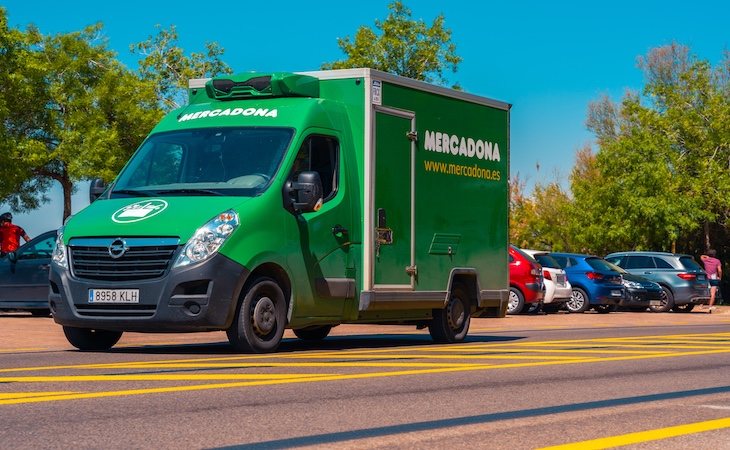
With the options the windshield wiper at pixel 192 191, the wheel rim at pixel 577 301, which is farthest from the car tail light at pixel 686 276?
the windshield wiper at pixel 192 191

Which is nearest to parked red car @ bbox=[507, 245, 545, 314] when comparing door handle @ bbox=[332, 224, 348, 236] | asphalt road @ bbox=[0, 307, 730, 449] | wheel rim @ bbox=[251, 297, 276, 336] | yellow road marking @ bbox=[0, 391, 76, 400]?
asphalt road @ bbox=[0, 307, 730, 449]

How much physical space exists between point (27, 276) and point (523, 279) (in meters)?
10.9

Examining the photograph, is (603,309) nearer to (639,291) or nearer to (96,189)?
(639,291)

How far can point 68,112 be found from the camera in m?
52.0

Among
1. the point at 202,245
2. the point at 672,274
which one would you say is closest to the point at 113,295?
the point at 202,245

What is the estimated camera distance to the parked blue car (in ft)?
105

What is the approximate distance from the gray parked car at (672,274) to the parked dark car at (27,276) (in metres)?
19.1

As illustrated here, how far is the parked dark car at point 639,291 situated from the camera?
3369cm

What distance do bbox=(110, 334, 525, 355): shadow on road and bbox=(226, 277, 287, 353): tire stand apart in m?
0.56

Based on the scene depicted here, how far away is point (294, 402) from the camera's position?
8.31 meters

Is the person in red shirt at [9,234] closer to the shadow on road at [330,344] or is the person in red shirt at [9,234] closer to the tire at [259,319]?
the shadow on road at [330,344]

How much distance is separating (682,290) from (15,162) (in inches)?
926

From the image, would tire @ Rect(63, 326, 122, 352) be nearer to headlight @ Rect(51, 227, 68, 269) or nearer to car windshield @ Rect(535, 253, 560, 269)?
headlight @ Rect(51, 227, 68, 269)

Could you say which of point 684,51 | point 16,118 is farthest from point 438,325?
point 684,51
